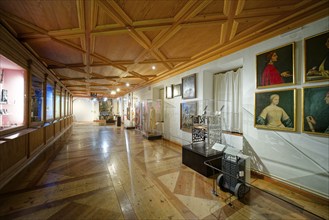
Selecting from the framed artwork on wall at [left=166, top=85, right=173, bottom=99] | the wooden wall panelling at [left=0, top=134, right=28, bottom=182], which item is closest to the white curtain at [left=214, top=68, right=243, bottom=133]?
the framed artwork on wall at [left=166, top=85, right=173, bottom=99]

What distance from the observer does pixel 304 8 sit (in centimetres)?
206

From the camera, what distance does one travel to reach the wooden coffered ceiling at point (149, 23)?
197 cm

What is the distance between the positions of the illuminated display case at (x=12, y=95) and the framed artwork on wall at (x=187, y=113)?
468 centimetres

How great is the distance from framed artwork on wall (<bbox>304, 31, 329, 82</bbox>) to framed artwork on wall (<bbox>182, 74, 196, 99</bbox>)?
271cm

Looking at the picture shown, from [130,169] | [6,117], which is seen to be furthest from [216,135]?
[6,117]

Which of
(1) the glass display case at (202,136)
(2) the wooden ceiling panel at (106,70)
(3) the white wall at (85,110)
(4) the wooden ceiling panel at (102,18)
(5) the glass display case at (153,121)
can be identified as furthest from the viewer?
(3) the white wall at (85,110)

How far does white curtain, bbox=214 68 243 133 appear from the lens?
12.1ft

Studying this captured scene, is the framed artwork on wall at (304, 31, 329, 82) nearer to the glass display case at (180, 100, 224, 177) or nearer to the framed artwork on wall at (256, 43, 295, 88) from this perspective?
the framed artwork on wall at (256, 43, 295, 88)

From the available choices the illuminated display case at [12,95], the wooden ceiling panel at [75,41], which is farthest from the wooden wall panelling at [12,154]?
the wooden ceiling panel at [75,41]

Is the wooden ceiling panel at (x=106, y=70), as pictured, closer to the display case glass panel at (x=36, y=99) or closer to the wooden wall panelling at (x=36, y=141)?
the display case glass panel at (x=36, y=99)

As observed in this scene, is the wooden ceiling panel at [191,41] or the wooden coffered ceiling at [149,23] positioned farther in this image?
the wooden ceiling panel at [191,41]

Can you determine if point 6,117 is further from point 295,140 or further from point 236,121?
point 295,140

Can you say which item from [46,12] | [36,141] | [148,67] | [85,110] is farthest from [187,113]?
[85,110]

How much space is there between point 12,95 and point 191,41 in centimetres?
462
